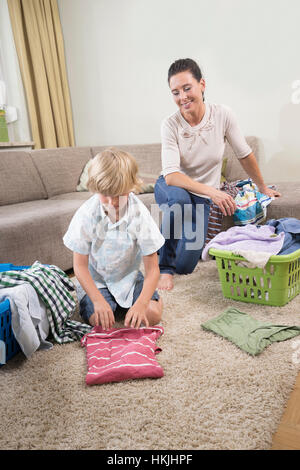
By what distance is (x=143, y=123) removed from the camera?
3.32 metres

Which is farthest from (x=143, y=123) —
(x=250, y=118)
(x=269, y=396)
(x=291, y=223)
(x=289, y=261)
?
(x=269, y=396)

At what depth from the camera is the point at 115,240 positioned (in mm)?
1347

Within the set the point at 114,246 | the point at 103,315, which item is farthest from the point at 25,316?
the point at 114,246

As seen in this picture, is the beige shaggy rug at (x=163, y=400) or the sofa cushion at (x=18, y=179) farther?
the sofa cushion at (x=18, y=179)

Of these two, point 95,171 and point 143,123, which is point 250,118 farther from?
point 95,171

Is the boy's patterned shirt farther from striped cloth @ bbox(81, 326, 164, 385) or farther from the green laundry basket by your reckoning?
the green laundry basket

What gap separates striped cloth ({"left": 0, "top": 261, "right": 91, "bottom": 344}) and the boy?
6cm

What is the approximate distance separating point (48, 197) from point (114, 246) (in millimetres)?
1446

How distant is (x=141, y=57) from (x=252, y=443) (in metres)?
3.10

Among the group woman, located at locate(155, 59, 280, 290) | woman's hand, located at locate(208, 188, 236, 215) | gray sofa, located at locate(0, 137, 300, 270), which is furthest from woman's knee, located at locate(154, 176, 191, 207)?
gray sofa, located at locate(0, 137, 300, 270)

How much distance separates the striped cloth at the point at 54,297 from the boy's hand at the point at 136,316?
0.18 metres

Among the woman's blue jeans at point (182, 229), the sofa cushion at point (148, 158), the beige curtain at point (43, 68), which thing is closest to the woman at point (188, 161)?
the woman's blue jeans at point (182, 229)

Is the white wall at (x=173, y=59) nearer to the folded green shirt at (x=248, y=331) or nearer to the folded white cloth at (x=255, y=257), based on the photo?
the folded white cloth at (x=255, y=257)

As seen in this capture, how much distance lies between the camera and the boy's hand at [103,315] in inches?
48.3
